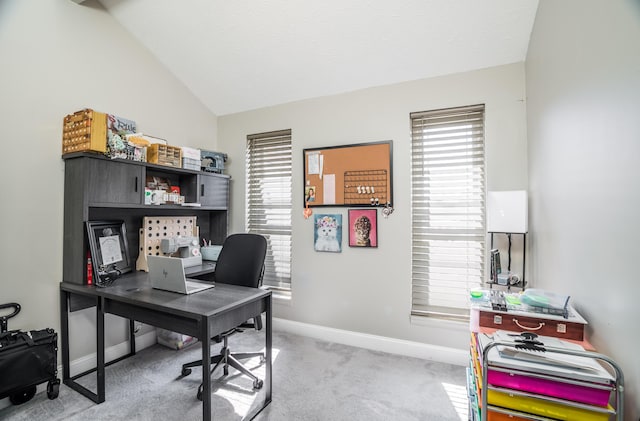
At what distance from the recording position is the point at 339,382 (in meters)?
2.33

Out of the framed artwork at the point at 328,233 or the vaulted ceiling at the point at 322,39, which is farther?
the framed artwork at the point at 328,233

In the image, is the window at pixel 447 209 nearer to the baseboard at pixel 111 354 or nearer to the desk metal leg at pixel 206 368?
the desk metal leg at pixel 206 368

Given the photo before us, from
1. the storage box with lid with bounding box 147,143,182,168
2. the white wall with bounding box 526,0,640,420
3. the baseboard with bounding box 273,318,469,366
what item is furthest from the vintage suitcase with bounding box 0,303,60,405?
the white wall with bounding box 526,0,640,420

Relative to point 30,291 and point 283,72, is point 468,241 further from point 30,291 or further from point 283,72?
point 30,291

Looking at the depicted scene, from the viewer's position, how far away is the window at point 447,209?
2.62 m

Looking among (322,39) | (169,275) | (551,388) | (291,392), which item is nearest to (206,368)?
(169,275)

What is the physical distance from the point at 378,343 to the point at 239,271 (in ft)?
4.76

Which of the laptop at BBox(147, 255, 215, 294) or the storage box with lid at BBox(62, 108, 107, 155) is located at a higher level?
the storage box with lid at BBox(62, 108, 107, 155)

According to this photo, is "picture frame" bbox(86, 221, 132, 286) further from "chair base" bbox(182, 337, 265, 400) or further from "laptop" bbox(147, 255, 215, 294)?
"chair base" bbox(182, 337, 265, 400)

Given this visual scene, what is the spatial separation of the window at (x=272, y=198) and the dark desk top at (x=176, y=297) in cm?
128

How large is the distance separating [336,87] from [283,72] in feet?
1.75

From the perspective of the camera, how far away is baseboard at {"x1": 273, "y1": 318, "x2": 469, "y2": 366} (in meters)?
2.59

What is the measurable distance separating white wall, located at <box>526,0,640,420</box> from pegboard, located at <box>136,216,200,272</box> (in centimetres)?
303

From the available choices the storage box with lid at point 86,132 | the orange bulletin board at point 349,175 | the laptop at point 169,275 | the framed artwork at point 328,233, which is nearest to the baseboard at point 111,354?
the laptop at point 169,275
